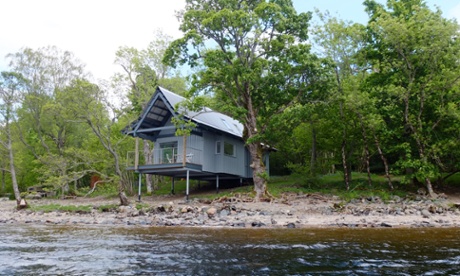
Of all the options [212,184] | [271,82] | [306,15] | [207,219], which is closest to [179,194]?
[212,184]

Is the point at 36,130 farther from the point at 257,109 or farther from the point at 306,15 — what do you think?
the point at 306,15

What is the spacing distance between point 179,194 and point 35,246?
18.8 m

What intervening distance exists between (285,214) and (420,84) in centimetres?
1062

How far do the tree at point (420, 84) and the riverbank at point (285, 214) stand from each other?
2.70 meters

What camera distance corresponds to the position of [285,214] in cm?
1522

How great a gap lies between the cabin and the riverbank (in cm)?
430

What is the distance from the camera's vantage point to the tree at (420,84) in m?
18.8

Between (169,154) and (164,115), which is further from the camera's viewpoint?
(164,115)

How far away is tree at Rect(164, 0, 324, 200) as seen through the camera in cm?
1886

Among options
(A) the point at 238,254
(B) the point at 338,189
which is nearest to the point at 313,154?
(B) the point at 338,189

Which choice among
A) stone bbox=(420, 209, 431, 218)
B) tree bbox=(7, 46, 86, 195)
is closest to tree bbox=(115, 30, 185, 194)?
tree bbox=(7, 46, 86, 195)

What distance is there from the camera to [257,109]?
70.4 ft

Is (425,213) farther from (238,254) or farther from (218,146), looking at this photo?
(218,146)

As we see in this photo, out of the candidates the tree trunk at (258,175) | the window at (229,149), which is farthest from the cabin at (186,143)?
the tree trunk at (258,175)
